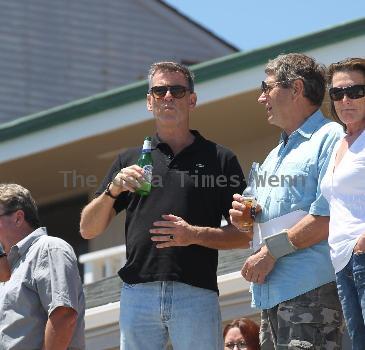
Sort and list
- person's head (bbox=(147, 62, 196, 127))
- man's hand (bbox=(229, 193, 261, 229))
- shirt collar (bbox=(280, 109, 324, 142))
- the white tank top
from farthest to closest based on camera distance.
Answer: person's head (bbox=(147, 62, 196, 127))
shirt collar (bbox=(280, 109, 324, 142))
man's hand (bbox=(229, 193, 261, 229))
the white tank top

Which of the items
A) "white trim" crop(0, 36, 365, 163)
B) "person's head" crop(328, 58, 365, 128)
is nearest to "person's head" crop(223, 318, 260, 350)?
"person's head" crop(328, 58, 365, 128)

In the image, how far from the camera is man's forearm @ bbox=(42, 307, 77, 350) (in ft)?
21.2

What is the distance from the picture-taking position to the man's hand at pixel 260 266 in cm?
620

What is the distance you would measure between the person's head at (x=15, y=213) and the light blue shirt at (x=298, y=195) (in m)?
1.46

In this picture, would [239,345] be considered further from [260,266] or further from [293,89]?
[293,89]

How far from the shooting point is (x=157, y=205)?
675 centimetres

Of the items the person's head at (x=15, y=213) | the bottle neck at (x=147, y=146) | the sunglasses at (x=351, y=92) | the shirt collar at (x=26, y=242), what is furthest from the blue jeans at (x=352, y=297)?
the person's head at (x=15, y=213)

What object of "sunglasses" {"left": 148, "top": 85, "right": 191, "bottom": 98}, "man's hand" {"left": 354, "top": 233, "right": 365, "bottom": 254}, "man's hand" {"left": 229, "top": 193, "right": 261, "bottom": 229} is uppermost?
"sunglasses" {"left": 148, "top": 85, "right": 191, "bottom": 98}

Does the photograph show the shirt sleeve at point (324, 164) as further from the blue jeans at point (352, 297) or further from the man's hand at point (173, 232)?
the man's hand at point (173, 232)

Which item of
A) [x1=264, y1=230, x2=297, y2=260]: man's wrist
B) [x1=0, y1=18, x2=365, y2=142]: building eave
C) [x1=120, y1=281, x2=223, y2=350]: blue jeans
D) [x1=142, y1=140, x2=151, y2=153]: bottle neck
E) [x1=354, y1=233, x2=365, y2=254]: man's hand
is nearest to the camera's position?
[x1=354, y1=233, x2=365, y2=254]: man's hand

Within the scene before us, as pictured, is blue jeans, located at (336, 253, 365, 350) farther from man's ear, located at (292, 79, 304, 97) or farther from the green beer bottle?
the green beer bottle

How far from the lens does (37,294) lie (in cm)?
668

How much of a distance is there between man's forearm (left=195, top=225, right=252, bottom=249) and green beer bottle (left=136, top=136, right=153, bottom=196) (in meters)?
0.40

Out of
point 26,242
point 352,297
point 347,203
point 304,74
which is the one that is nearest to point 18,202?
point 26,242
